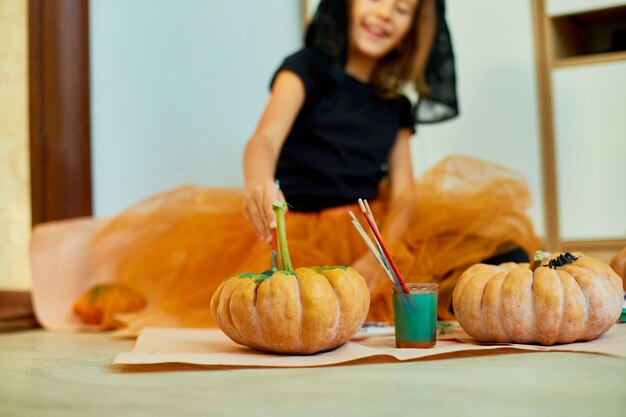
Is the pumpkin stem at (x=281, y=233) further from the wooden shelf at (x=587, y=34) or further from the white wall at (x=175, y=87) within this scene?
the wooden shelf at (x=587, y=34)

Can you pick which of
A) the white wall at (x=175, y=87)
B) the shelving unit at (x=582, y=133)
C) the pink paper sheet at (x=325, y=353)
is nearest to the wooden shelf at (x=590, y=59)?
the shelving unit at (x=582, y=133)

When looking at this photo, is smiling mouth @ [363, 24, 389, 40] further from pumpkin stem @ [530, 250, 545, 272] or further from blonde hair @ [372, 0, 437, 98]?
pumpkin stem @ [530, 250, 545, 272]

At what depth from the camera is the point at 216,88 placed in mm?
2482

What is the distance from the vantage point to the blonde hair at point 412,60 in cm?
190

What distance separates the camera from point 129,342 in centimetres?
137

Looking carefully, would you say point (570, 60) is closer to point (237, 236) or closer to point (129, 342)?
point (237, 236)

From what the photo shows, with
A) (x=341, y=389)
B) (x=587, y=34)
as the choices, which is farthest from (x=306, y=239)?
(x=587, y=34)

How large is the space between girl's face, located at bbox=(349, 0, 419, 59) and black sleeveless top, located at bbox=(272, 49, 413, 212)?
10cm

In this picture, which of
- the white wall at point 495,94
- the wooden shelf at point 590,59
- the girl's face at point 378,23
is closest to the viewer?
the girl's face at point 378,23

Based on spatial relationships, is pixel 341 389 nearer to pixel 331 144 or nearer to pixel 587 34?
pixel 331 144

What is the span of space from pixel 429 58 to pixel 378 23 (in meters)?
0.20

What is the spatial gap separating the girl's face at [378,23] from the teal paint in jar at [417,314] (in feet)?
3.07

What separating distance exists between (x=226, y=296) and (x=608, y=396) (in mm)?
472

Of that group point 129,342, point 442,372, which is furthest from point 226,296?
point 129,342
